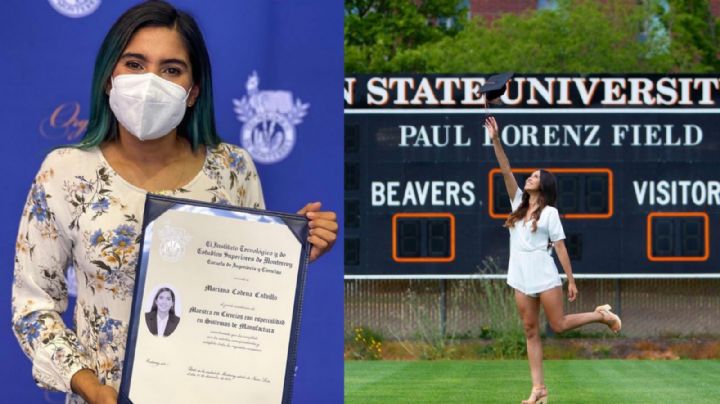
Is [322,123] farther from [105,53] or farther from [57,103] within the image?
[105,53]

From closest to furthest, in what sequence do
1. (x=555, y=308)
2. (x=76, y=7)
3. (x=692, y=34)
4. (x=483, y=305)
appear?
(x=76, y=7)
(x=555, y=308)
(x=483, y=305)
(x=692, y=34)

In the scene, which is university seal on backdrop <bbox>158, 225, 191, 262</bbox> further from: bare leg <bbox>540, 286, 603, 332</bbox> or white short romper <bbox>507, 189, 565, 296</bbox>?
bare leg <bbox>540, 286, 603, 332</bbox>

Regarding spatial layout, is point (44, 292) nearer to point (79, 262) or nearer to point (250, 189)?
point (79, 262)

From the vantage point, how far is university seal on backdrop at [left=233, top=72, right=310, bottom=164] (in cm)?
409

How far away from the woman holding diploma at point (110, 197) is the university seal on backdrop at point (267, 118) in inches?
29.8

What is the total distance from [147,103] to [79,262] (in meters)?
0.39

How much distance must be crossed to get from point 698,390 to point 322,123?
10996mm

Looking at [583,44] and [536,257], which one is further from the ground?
[583,44]

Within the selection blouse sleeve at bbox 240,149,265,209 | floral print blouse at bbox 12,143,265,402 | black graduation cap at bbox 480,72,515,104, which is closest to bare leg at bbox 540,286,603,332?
black graduation cap at bbox 480,72,515,104

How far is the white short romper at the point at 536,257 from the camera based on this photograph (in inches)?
446

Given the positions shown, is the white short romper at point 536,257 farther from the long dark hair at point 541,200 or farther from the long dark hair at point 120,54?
the long dark hair at point 120,54

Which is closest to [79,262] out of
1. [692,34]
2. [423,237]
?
[423,237]

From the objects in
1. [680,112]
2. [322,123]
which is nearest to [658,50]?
[680,112]

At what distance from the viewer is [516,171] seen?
17.8 m
